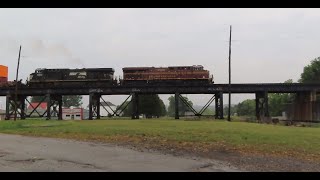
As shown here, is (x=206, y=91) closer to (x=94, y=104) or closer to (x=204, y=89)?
(x=204, y=89)

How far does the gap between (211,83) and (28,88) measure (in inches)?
1267

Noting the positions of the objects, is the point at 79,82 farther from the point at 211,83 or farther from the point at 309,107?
the point at 309,107

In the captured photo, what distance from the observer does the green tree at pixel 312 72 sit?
141 metres

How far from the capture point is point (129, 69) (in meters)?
74.3

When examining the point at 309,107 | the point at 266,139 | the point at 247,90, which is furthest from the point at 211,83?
the point at 266,139

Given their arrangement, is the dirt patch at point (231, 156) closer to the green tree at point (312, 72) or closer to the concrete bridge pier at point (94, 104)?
the concrete bridge pier at point (94, 104)

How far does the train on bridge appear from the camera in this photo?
72.8 metres

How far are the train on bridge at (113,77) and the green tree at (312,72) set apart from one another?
7963 cm

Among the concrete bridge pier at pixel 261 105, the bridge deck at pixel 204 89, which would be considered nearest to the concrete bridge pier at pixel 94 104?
the bridge deck at pixel 204 89

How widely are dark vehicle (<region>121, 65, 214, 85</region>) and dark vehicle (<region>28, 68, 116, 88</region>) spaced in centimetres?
349

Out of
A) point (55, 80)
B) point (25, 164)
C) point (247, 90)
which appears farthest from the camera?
point (55, 80)
